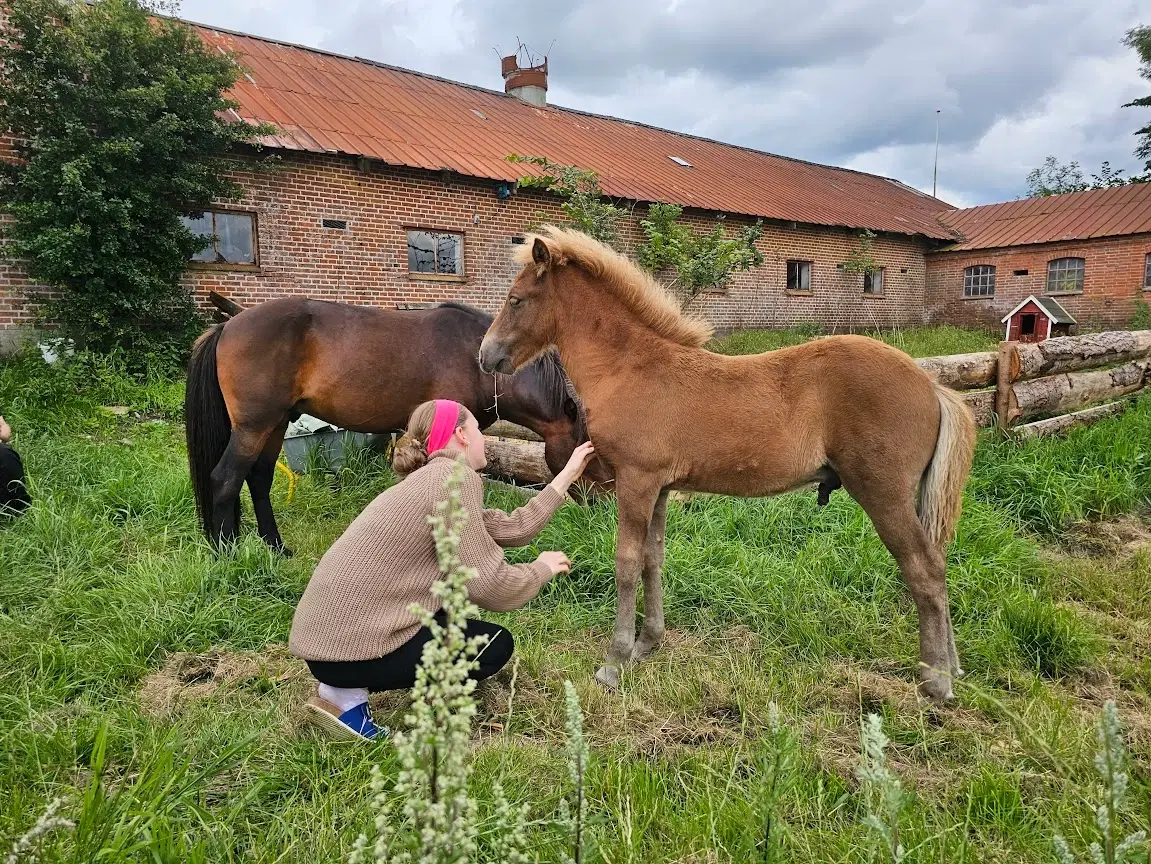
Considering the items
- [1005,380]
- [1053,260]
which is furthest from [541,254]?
[1053,260]

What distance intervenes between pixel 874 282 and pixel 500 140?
13.4m

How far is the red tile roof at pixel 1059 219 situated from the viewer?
19797 millimetres

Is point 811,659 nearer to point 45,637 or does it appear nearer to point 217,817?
point 217,817

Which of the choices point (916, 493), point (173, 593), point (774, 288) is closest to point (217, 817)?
point (173, 593)

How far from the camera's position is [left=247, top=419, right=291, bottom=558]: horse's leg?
16.4 feet

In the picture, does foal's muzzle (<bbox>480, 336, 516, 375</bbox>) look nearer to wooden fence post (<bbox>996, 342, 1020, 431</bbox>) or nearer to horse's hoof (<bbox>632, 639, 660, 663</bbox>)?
horse's hoof (<bbox>632, 639, 660, 663</bbox>)

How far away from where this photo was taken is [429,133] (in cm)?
1447

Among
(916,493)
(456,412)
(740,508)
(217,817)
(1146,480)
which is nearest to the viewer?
(217,817)

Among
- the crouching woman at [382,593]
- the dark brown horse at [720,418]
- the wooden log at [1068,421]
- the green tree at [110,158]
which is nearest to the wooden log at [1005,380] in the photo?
the wooden log at [1068,421]

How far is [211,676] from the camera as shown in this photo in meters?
3.22

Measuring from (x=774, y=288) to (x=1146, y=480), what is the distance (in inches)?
581

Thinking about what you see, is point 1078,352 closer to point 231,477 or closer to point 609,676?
point 609,676

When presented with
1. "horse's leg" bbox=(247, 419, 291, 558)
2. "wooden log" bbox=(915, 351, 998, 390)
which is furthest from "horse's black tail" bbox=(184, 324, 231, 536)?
"wooden log" bbox=(915, 351, 998, 390)

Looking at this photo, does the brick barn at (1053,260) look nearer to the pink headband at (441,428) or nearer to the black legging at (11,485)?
the pink headband at (441,428)
